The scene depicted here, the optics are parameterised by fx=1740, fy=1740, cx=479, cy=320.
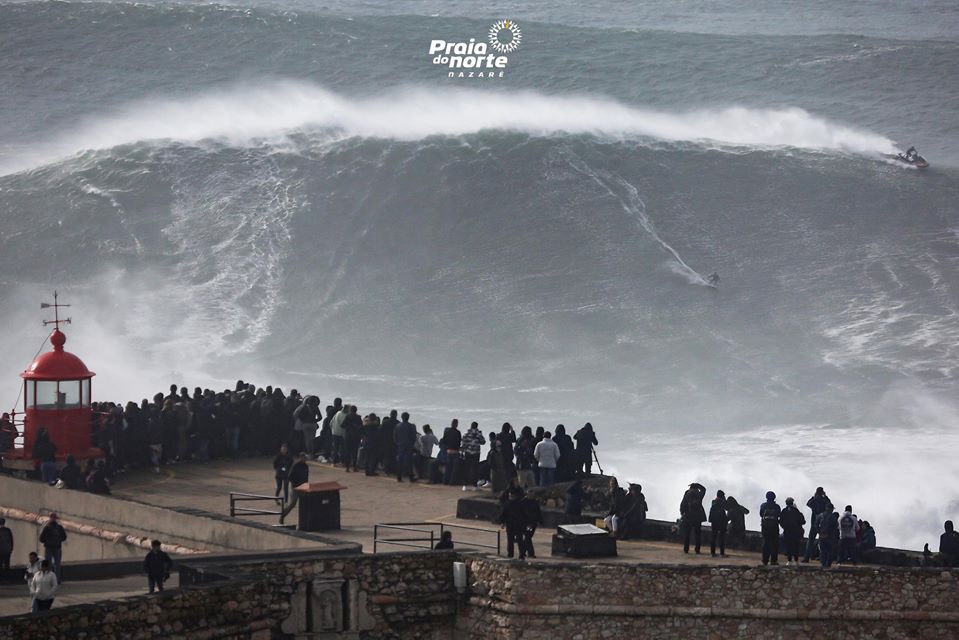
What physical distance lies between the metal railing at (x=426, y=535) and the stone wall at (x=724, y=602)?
45.0 inches

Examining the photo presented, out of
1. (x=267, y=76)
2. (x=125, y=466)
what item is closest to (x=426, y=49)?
(x=267, y=76)

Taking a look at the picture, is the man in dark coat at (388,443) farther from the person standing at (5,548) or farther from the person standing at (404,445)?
the person standing at (5,548)

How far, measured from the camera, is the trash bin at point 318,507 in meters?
20.6

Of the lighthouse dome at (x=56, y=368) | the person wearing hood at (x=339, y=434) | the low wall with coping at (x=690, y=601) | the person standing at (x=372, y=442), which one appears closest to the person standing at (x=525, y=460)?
the person standing at (x=372, y=442)

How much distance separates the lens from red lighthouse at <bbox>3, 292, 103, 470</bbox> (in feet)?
78.8

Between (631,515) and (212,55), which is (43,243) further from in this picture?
(631,515)

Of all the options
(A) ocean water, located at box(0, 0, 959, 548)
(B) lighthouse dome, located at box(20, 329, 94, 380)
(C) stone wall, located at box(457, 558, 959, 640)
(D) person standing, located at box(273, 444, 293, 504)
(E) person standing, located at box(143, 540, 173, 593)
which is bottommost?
(C) stone wall, located at box(457, 558, 959, 640)

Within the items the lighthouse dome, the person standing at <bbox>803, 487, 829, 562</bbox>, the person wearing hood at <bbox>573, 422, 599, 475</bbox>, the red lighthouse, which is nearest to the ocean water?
the person wearing hood at <bbox>573, 422, 599, 475</bbox>

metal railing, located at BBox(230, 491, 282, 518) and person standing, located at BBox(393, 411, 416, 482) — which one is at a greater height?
person standing, located at BBox(393, 411, 416, 482)

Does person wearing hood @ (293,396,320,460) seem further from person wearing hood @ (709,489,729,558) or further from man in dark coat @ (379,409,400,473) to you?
person wearing hood @ (709,489,729,558)

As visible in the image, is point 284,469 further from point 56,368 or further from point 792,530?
point 792,530

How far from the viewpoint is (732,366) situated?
41.6m

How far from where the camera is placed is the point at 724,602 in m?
17.5

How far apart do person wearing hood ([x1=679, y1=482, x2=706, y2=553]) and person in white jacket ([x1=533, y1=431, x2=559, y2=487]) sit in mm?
3146
